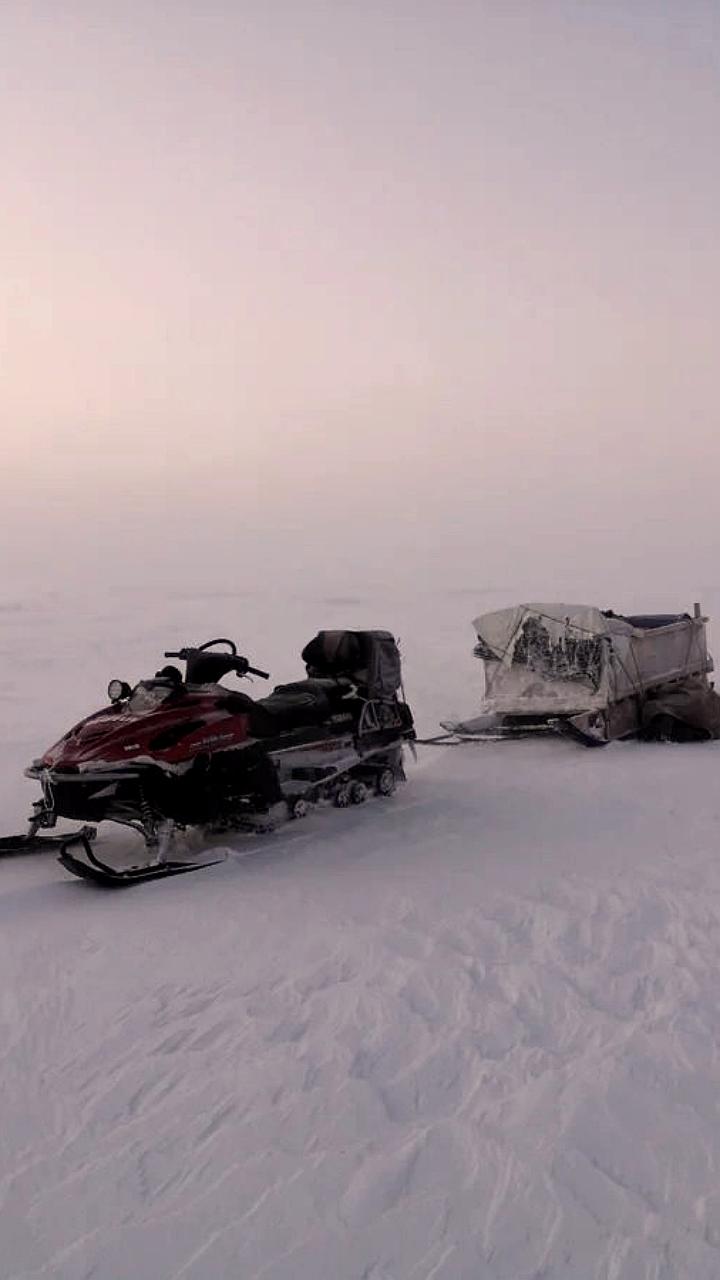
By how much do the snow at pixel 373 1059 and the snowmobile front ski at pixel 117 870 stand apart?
16 cm

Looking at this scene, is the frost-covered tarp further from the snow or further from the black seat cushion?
the black seat cushion

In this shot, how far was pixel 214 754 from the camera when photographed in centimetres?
746

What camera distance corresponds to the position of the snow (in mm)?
3254

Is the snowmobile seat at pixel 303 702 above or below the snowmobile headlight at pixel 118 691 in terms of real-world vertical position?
below

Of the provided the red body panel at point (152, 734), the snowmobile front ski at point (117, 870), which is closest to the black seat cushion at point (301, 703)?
the red body panel at point (152, 734)

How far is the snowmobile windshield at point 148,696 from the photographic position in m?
7.43

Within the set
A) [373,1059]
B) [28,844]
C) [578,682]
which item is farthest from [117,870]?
[578,682]

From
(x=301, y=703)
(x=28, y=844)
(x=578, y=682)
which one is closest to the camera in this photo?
(x=28, y=844)

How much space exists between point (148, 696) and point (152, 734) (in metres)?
0.45

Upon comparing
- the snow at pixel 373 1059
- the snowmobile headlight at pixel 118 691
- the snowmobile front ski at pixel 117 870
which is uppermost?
the snowmobile headlight at pixel 118 691

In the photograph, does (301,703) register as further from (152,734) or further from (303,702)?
(152,734)

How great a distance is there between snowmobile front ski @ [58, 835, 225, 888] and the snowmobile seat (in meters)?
1.45

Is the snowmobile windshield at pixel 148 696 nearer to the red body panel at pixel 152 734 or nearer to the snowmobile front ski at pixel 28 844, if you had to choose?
the red body panel at pixel 152 734

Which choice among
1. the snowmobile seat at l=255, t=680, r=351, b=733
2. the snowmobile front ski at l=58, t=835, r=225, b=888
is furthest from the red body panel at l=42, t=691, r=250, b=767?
the snowmobile front ski at l=58, t=835, r=225, b=888
